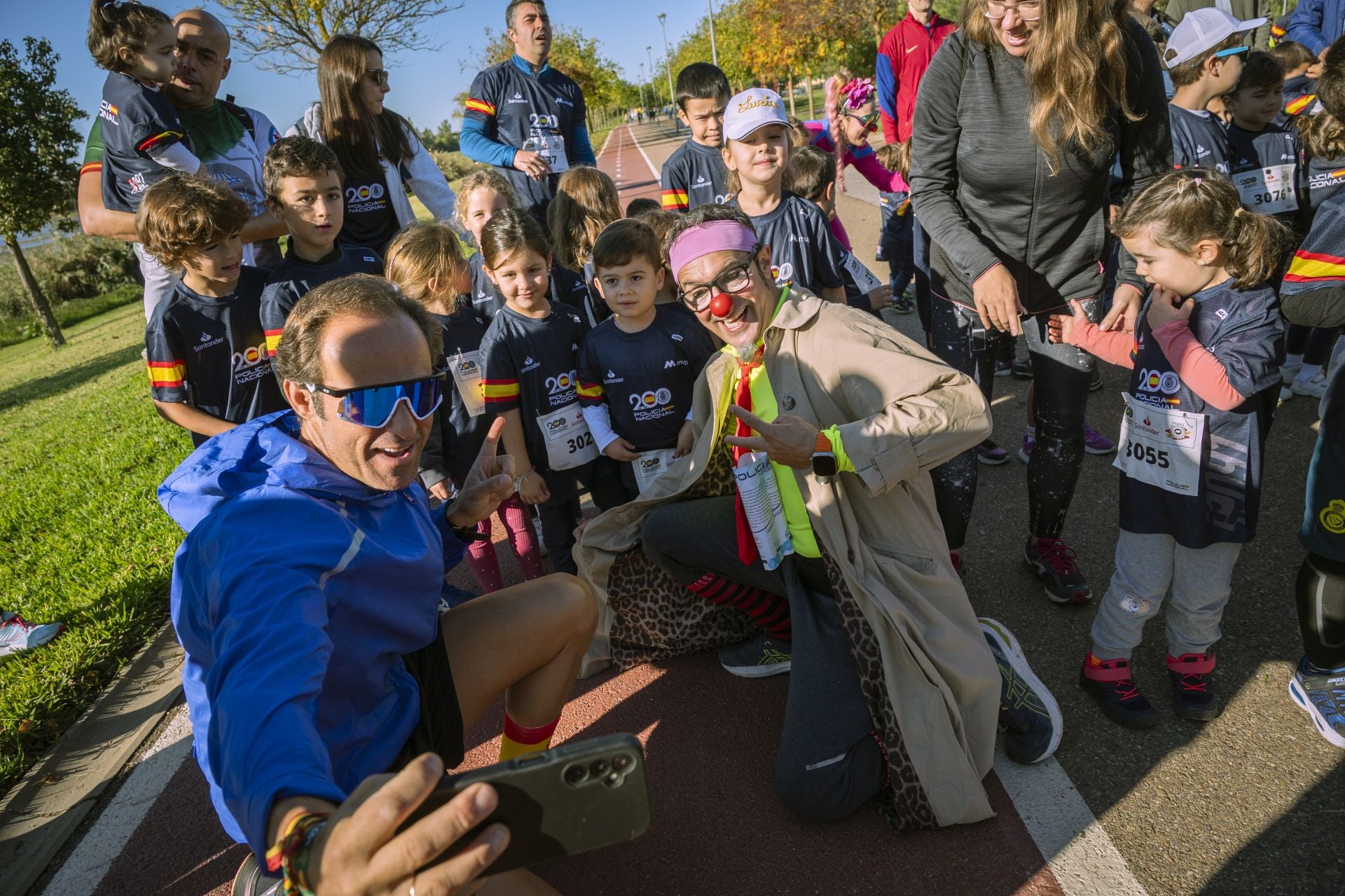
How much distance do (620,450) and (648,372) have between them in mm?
401

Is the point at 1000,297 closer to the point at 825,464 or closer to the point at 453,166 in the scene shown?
the point at 825,464

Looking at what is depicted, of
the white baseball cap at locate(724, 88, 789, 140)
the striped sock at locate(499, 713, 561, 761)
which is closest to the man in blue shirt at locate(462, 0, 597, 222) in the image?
the white baseball cap at locate(724, 88, 789, 140)

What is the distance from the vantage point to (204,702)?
6.67 feet

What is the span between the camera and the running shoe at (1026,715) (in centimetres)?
267

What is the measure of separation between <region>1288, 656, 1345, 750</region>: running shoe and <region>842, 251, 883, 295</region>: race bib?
260 centimetres

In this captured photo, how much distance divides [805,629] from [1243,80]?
4247 millimetres

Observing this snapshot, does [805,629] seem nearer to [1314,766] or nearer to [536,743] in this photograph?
[536,743]

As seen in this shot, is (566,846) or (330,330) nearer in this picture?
(566,846)

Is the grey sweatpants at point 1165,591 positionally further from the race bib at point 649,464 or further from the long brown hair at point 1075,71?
the race bib at point 649,464

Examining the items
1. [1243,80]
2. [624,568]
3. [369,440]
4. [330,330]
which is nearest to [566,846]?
[369,440]

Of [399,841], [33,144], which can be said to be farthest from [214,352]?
[33,144]

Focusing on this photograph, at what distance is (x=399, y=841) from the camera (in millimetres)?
1163

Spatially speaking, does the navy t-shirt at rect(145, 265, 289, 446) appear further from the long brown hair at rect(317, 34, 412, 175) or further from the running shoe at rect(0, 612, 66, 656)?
the running shoe at rect(0, 612, 66, 656)

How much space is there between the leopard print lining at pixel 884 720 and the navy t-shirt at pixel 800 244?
191 cm
